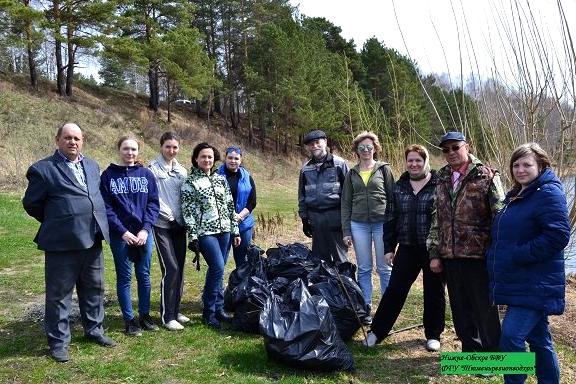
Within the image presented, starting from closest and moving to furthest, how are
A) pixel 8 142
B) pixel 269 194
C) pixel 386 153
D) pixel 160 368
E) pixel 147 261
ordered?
1. pixel 160 368
2. pixel 147 261
3. pixel 386 153
4. pixel 8 142
5. pixel 269 194

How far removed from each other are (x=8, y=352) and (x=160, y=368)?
1309mm

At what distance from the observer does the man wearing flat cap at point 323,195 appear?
15.3 ft

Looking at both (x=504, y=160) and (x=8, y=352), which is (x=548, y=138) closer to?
(x=504, y=160)

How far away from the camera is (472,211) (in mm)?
3311

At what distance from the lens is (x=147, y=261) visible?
4.15 m

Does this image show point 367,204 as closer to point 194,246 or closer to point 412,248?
point 412,248

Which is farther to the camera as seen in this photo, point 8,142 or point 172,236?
point 8,142

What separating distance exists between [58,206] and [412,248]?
2719 mm

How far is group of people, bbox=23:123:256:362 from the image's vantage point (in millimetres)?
3607

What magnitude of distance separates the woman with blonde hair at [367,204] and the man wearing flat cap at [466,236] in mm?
814

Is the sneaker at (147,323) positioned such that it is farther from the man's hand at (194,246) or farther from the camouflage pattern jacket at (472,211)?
the camouflage pattern jacket at (472,211)

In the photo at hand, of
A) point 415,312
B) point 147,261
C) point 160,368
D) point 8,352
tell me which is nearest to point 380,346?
point 415,312

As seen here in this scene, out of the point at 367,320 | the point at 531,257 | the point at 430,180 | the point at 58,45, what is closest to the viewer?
the point at 531,257

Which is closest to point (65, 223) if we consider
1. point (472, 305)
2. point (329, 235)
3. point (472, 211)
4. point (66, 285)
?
point (66, 285)
